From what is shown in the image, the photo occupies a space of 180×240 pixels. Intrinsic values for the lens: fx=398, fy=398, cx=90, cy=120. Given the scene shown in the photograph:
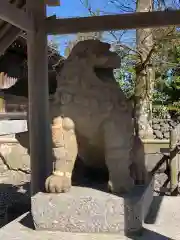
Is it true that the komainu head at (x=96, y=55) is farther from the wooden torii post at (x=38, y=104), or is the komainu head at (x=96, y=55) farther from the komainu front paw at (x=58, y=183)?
the komainu front paw at (x=58, y=183)

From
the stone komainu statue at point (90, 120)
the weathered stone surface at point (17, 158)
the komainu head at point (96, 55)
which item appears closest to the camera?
the stone komainu statue at point (90, 120)

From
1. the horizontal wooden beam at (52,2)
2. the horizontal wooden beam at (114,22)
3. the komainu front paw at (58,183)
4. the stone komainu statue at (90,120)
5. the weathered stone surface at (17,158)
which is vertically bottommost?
the weathered stone surface at (17,158)

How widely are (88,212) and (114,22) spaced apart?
1.33 m

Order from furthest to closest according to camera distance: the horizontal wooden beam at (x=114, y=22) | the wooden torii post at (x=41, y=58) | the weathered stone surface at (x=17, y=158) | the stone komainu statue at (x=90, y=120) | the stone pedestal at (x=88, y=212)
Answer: the weathered stone surface at (x=17, y=158), the wooden torii post at (x=41, y=58), the horizontal wooden beam at (x=114, y=22), the stone komainu statue at (x=90, y=120), the stone pedestal at (x=88, y=212)

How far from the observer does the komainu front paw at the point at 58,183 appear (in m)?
2.30

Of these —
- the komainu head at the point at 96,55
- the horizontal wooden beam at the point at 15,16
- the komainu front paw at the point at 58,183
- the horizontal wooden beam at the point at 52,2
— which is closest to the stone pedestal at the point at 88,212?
the komainu front paw at the point at 58,183

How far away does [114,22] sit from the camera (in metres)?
2.79

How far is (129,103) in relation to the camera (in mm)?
2504

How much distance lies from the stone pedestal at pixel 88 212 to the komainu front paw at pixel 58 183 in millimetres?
33

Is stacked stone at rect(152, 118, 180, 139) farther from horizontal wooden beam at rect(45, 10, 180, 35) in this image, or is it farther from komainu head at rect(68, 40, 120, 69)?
komainu head at rect(68, 40, 120, 69)

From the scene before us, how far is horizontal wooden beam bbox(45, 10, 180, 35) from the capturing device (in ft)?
8.80

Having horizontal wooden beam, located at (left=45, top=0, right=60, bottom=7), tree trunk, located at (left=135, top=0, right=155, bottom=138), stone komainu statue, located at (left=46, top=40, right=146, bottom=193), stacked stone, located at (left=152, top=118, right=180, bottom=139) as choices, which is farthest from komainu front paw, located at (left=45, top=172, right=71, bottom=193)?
stacked stone, located at (left=152, top=118, right=180, bottom=139)

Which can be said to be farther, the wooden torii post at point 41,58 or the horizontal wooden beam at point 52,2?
the horizontal wooden beam at point 52,2

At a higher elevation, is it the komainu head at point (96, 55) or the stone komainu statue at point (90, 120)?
the komainu head at point (96, 55)
